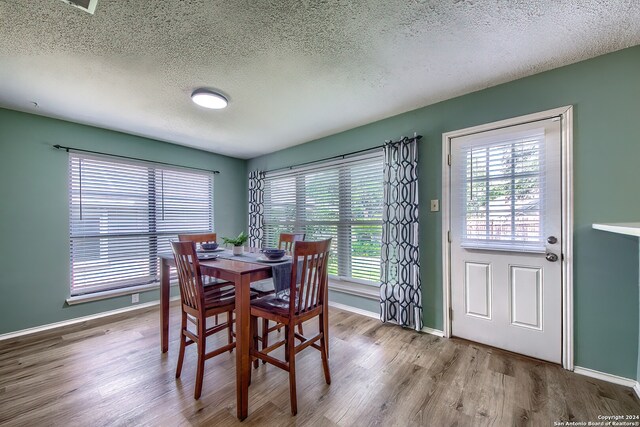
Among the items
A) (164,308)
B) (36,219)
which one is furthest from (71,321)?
(164,308)

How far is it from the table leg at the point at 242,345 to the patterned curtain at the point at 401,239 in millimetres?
1768

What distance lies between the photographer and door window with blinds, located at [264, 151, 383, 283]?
3.24 metres

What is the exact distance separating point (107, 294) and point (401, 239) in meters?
3.60

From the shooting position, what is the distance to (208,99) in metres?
2.41

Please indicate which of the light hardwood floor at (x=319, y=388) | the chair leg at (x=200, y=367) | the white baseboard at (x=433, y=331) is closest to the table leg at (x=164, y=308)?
the light hardwood floor at (x=319, y=388)

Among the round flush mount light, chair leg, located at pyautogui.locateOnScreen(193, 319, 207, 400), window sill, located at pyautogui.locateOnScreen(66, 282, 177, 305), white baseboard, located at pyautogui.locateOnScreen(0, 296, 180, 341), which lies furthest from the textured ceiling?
white baseboard, located at pyautogui.locateOnScreen(0, 296, 180, 341)

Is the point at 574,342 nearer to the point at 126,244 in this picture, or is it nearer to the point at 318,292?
the point at 318,292

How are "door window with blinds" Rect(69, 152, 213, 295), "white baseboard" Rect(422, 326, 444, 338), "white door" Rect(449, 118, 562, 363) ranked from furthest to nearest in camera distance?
"door window with blinds" Rect(69, 152, 213, 295), "white baseboard" Rect(422, 326, 444, 338), "white door" Rect(449, 118, 562, 363)

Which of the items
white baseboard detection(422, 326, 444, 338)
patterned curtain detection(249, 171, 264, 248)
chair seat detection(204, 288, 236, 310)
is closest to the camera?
chair seat detection(204, 288, 236, 310)

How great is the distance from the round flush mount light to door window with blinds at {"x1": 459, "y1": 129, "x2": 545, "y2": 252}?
234 centimetres

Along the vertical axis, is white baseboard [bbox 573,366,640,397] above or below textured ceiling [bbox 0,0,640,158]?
below

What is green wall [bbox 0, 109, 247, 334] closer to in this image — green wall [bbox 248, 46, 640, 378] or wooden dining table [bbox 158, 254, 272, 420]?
wooden dining table [bbox 158, 254, 272, 420]

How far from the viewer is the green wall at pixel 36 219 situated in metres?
2.68

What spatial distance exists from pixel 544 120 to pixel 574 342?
5.72 feet
